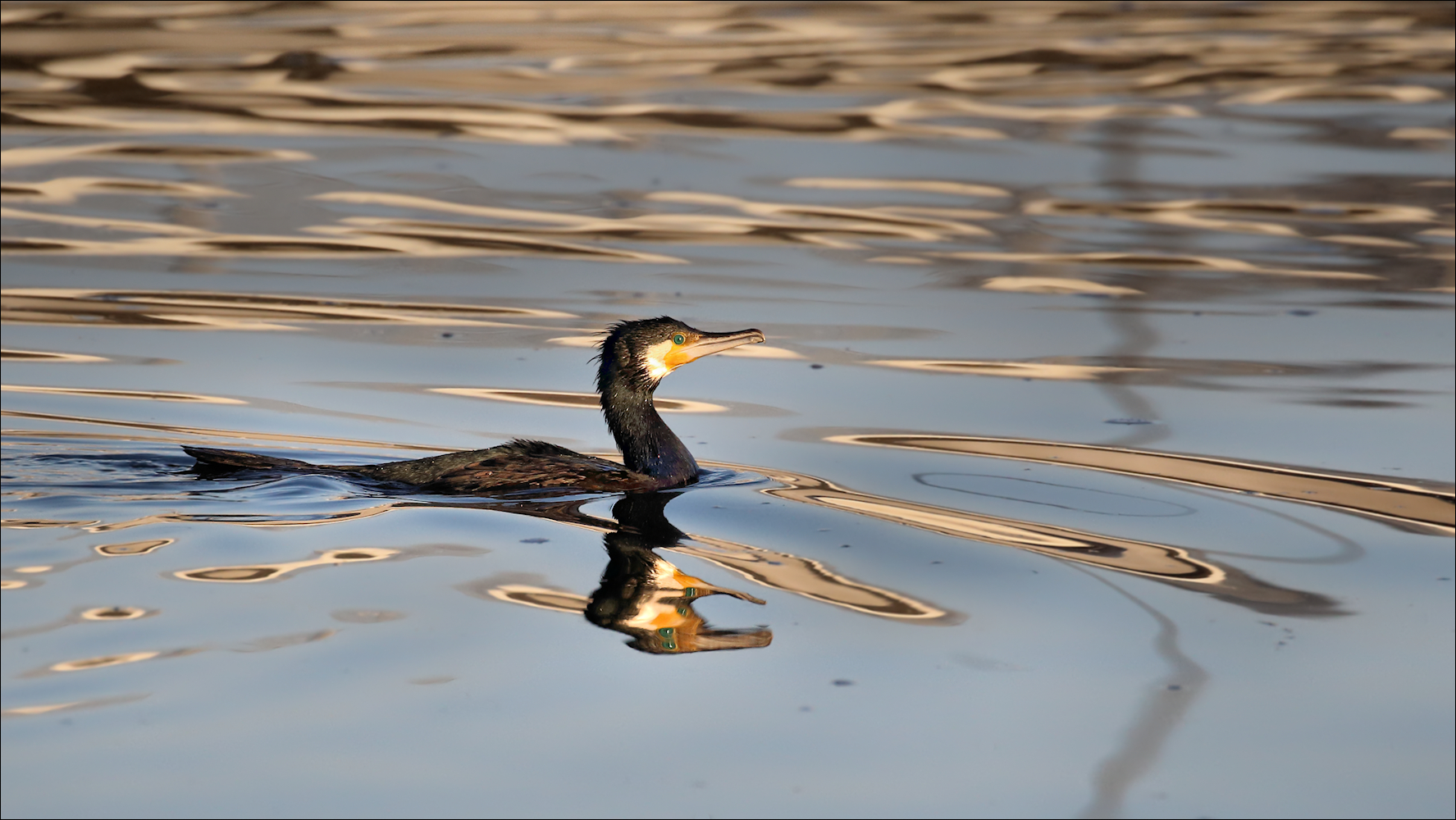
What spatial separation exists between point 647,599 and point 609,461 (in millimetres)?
1687

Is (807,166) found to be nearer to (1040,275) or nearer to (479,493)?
(1040,275)

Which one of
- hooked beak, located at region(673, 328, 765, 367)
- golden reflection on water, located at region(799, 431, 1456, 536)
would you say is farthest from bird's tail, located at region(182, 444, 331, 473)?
golden reflection on water, located at region(799, 431, 1456, 536)

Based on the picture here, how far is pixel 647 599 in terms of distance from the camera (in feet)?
17.9

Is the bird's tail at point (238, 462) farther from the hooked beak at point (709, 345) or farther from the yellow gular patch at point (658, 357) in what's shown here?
the hooked beak at point (709, 345)

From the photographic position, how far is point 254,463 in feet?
21.1

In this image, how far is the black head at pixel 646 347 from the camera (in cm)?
697

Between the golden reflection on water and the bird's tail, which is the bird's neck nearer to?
the golden reflection on water

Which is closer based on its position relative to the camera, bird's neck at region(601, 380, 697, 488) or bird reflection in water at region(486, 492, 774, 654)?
bird reflection in water at region(486, 492, 774, 654)

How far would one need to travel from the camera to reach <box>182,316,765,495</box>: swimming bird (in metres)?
6.47

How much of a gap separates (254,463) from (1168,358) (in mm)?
4618

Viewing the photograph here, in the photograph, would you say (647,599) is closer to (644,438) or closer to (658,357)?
(644,438)

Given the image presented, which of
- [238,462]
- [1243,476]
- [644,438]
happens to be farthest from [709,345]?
[1243,476]

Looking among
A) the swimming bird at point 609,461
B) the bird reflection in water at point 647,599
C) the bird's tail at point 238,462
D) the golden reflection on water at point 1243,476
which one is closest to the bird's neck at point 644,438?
the swimming bird at point 609,461

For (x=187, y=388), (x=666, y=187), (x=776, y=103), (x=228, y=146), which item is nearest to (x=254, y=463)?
(x=187, y=388)
